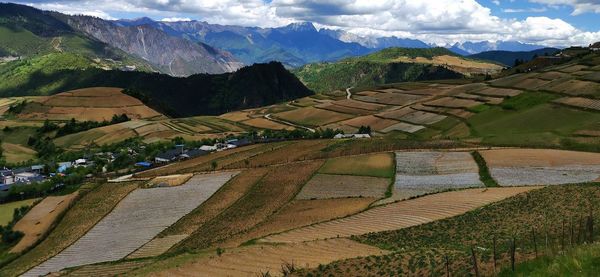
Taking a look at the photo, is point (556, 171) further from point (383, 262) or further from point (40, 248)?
point (40, 248)

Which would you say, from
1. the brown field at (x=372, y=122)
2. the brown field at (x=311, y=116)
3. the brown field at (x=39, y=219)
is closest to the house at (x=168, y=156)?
the brown field at (x=39, y=219)

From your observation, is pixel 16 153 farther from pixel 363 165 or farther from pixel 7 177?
pixel 363 165

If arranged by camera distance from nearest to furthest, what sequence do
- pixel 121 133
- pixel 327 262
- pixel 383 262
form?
pixel 383 262 → pixel 327 262 → pixel 121 133

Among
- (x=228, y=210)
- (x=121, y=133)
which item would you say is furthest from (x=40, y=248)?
(x=121, y=133)

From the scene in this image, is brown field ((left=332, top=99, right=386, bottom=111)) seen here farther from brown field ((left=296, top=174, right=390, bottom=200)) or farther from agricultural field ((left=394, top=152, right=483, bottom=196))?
brown field ((left=296, top=174, right=390, bottom=200))

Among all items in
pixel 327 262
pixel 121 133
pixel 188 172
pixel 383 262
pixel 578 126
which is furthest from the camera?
pixel 121 133

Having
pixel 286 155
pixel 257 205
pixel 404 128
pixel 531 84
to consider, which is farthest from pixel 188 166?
pixel 531 84

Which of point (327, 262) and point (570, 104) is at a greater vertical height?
point (570, 104)

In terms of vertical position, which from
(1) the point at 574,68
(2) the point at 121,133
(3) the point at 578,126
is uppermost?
(1) the point at 574,68
